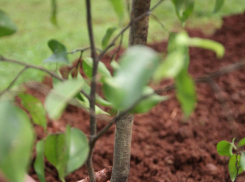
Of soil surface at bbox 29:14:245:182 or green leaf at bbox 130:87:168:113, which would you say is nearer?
green leaf at bbox 130:87:168:113

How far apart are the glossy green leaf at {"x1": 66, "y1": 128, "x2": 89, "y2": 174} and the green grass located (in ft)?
6.00

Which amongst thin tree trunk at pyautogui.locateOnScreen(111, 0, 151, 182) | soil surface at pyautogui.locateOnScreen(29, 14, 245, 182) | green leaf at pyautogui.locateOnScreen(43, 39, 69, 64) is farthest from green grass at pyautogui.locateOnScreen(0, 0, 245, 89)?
green leaf at pyautogui.locateOnScreen(43, 39, 69, 64)

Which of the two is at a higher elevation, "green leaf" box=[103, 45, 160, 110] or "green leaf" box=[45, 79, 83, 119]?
"green leaf" box=[103, 45, 160, 110]

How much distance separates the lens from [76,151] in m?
0.47

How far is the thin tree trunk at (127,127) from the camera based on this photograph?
2.39 feet

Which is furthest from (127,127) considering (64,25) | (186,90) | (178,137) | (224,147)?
(64,25)

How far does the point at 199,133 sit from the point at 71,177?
75 cm

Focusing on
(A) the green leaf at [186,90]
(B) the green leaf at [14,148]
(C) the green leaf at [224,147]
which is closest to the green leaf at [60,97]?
(B) the green leaf at [14,148]

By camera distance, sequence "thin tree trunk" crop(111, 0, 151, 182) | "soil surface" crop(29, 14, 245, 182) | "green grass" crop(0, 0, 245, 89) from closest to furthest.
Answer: "thin tree trunk" crop(111, 0, 151, 182), "soil surface" crop(29, 14, 245, 182), "green grass" crop(0, 0, 245, 89)

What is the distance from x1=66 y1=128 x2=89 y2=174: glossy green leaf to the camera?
46 centimetres

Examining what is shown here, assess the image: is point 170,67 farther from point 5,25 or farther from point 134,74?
point 5,25

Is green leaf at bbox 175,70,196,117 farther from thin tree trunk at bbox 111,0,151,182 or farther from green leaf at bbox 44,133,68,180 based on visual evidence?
thin tree trunk at bbox 111,0,151,182

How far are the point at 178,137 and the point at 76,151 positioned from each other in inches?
43.1

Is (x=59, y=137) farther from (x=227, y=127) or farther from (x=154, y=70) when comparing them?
(x=227, y=127)
